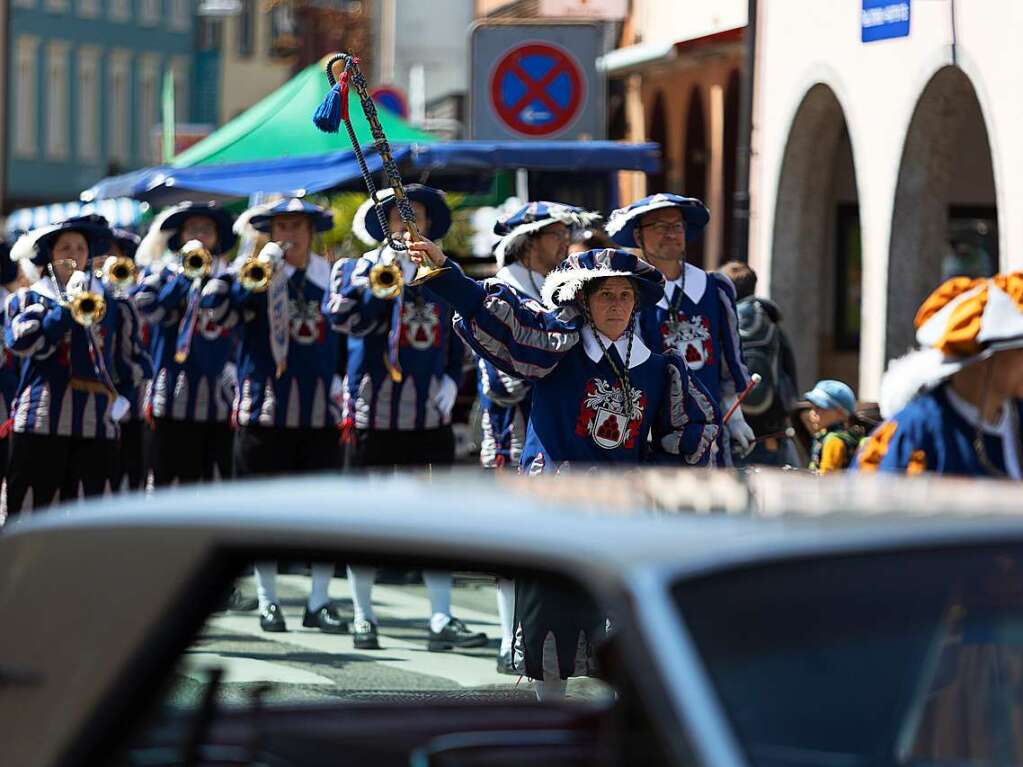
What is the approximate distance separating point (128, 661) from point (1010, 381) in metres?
2.54

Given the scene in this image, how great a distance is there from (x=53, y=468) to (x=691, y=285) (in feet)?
12.1

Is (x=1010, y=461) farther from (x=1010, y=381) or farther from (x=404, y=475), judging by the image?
(x=404, y=475)

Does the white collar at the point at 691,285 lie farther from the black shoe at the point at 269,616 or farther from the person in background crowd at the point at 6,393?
the person in background crowd at the point at 6,393

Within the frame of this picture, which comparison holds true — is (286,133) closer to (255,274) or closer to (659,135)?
(659,135)

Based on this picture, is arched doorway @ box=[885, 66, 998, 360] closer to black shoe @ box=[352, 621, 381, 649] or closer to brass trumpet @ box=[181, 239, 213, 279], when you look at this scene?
brass trumpet @ box=[181, 239, 213, 279]

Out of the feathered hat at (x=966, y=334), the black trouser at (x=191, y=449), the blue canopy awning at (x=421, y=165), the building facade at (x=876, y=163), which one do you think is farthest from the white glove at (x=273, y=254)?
the feathered hat at (x=966, y=334)

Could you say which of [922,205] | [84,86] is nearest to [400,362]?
[922,205]

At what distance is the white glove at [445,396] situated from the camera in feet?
38.8

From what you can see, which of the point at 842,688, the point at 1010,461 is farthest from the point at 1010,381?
the point at 842,688

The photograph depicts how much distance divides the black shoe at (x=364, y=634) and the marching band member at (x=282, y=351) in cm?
189

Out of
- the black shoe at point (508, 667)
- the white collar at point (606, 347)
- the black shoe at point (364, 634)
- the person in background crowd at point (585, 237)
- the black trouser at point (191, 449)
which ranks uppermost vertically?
the person in background crowd at point (585, 237)

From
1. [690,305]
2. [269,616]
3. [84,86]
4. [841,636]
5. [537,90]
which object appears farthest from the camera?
[84,86]

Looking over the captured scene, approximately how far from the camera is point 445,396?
38.8 ft

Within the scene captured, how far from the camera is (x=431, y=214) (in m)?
12.3
